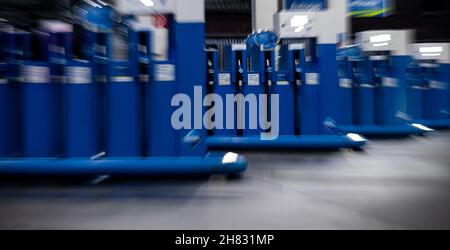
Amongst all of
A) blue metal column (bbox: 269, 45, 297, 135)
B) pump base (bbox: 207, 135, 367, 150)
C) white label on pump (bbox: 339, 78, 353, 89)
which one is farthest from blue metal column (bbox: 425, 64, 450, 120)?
blue metal column (bbox: 269, 45, 297, 135)

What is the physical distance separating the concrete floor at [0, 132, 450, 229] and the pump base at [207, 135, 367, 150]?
67 cm

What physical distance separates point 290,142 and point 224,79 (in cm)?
111

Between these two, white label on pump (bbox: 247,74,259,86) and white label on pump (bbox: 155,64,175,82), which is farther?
white label on pump (bbox: 247,74,259,86)

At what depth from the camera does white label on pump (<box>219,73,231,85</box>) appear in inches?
177

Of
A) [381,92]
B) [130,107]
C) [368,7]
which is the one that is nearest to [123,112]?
[130,107]

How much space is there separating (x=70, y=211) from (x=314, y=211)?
131 cm

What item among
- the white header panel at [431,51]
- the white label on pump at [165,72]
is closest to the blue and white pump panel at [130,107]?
the white label on pump at [165,72]

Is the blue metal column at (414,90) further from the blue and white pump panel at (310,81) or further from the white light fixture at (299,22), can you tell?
the white light fixture at (299,22)

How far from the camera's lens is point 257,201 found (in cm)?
225

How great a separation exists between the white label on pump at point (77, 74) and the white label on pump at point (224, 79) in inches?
75.5

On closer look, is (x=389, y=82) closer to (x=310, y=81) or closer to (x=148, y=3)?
(x=310, y=81)

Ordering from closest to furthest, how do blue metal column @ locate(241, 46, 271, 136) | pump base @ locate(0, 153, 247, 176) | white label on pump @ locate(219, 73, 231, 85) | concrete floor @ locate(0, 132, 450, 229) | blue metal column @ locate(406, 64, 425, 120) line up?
concrete floor @ locate(0, 132, 450, 229)
pump base @ locate(0, 153, 247, 176)
blue metal column @ locate(241, 46, 271, 136)
white label on pump @ locate(219, 73, 231, 85)
blue metal column @ locate(406, 64, 425, 120)

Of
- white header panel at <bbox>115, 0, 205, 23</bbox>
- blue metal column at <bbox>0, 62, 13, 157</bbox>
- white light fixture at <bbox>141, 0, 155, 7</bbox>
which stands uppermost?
white light fixture at <bbox>141, 0, 155, 7</bbox>

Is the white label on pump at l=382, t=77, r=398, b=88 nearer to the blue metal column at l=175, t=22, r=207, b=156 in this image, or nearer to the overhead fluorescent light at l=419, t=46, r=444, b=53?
the overhead fluorescent light at l=419, t=46, r=444, b=53
